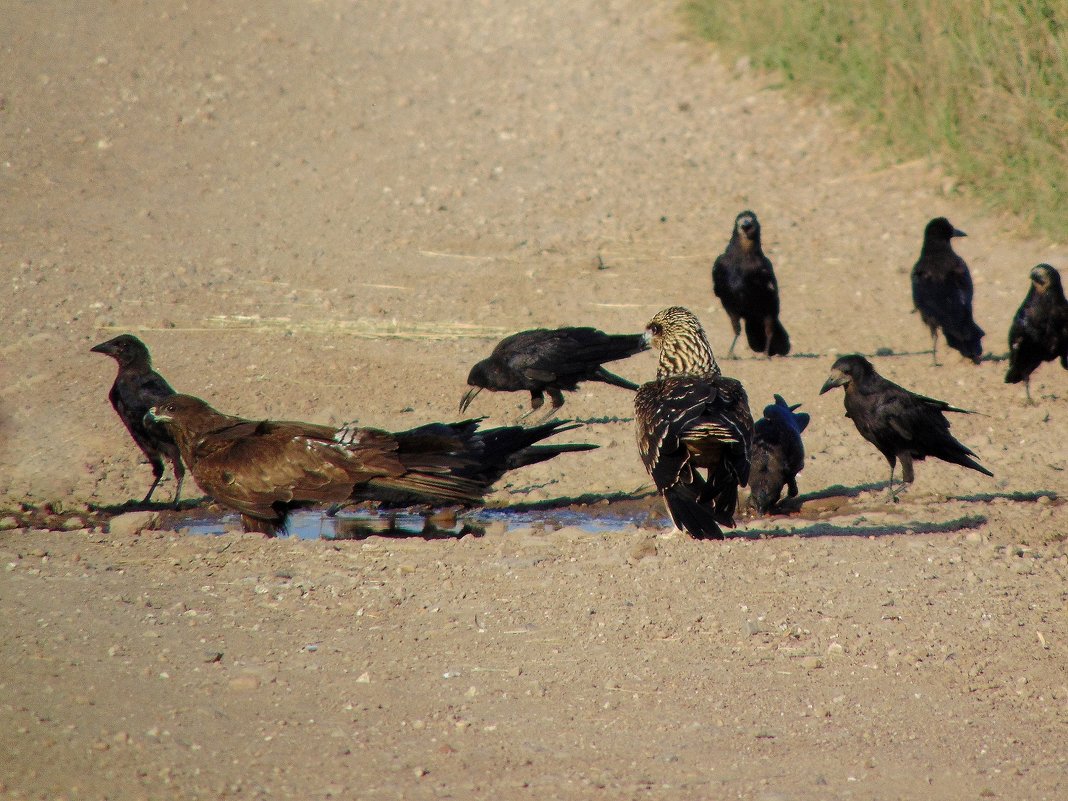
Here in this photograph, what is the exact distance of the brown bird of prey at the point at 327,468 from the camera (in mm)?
6848

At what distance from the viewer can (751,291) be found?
10.2 metres

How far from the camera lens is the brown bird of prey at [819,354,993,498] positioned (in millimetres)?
7645

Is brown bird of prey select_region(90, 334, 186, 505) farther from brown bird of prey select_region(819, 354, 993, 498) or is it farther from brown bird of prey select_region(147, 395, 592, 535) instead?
brown bird of prey select_region(819, 354, 993, 498)

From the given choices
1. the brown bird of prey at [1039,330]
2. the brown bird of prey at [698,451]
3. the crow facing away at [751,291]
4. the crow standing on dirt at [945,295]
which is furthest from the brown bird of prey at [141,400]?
the brown bird of prey at [1039,330]

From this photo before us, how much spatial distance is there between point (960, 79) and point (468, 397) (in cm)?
714

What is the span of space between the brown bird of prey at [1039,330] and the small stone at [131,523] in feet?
17.7

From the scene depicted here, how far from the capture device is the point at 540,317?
1112 cm

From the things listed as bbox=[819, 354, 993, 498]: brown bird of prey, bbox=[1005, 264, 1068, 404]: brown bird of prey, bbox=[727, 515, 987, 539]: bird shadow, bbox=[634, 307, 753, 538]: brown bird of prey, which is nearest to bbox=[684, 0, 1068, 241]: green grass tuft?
bbox=[1005, 264, 1068, 404]: brown bird of prey

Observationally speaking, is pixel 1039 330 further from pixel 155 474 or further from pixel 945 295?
pixel 155 474

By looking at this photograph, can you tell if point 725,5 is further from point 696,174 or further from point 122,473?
point 122,473

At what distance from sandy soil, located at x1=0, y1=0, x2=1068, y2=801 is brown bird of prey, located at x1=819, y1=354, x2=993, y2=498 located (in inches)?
10.2

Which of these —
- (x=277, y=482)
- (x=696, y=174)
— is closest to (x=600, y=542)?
(x=277, y=482)

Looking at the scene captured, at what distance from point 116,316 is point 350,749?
6744 millimetres

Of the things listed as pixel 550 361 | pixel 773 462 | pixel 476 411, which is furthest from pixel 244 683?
pixel 476 411
